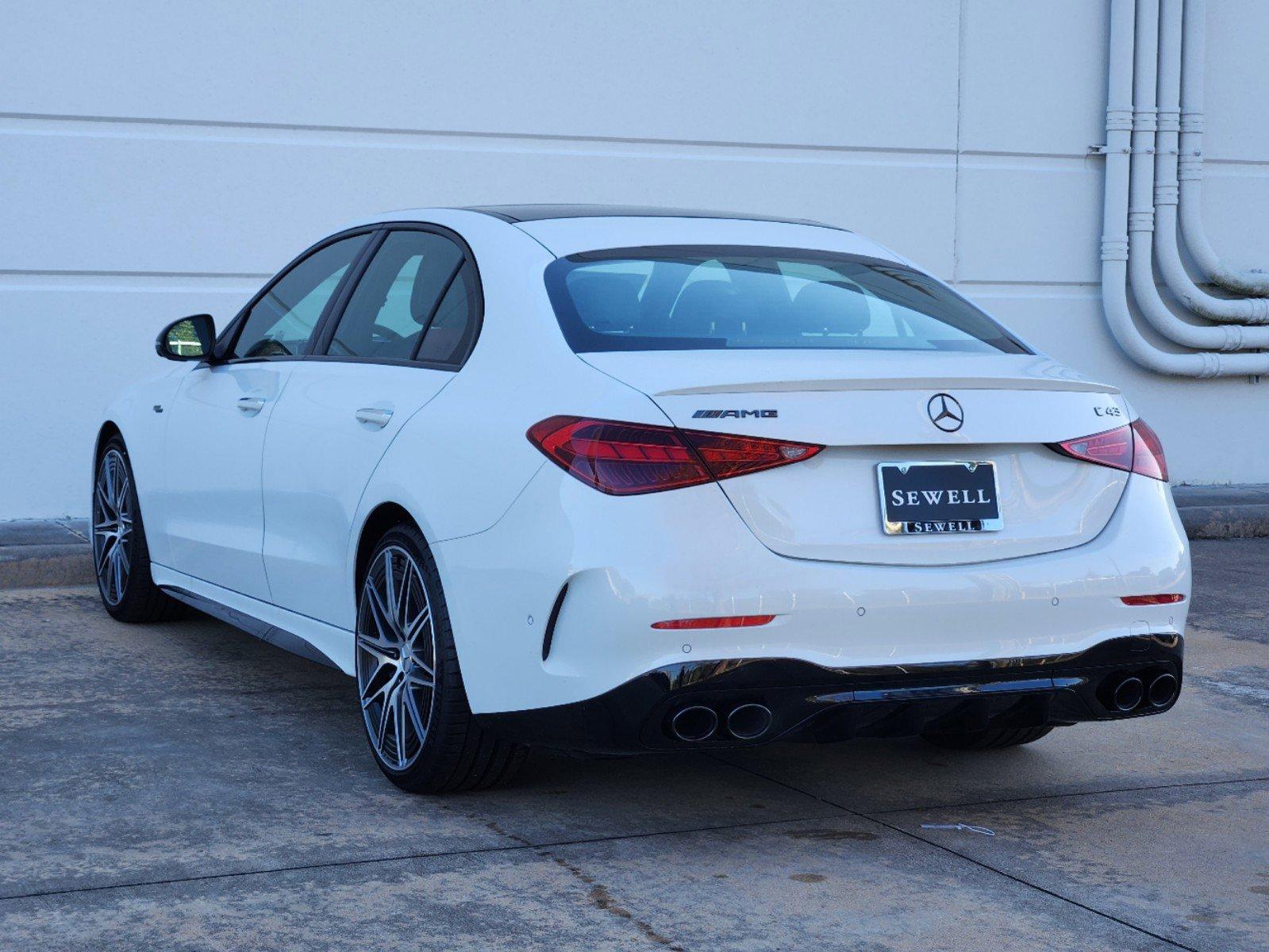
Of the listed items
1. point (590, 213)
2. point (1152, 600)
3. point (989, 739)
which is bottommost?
point (989, 739)

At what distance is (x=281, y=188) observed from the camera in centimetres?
967

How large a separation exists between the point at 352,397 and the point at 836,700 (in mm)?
1758

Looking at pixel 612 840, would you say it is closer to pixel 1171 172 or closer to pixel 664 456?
pixel 664 456

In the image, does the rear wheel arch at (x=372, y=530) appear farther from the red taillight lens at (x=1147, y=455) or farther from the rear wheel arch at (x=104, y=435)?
the rear wheel arch at (x=104, y=435)

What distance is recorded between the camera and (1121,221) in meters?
11.3

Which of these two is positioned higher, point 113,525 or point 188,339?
point 188,339

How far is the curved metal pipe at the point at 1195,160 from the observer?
37.3 ft

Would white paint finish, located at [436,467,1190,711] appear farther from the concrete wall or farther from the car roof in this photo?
the concrete wall

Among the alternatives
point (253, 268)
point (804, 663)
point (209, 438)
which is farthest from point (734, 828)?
point (253, 268)

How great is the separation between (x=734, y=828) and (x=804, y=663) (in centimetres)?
69

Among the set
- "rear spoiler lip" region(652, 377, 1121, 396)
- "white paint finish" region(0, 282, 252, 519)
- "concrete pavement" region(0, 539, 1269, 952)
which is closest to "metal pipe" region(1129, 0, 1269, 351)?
"concrete pavement" region(0, 539, 1269, 952)

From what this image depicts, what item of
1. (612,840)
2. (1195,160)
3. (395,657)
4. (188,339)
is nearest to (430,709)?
(395,657)

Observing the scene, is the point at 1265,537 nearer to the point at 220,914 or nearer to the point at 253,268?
the point at 253,268

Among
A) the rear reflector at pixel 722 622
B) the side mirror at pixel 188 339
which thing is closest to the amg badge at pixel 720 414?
the rear reflector at pixel 722 622
